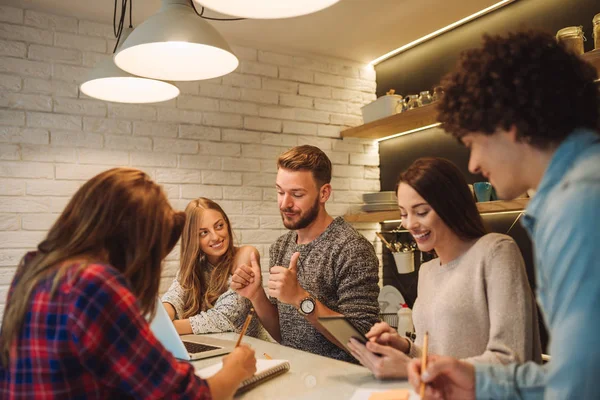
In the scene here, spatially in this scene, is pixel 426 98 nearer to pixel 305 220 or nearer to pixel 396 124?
pixel 396 124

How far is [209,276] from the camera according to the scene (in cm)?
265

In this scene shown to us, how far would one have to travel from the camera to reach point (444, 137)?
3.46m

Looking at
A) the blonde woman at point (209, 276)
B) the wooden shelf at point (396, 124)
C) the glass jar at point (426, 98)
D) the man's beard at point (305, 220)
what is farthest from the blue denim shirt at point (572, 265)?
the glass jar at point (426, 98)

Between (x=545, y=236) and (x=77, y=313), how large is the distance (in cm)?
77

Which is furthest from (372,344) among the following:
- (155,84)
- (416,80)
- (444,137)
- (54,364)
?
(416,80)

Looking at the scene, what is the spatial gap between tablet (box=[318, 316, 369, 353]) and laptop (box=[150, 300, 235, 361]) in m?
0.46

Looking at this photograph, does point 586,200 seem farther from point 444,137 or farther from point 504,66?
point 444,137

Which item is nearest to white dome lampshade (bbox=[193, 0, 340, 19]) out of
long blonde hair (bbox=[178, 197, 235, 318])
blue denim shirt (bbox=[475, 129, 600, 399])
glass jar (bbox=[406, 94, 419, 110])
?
blue denim shirt (bbox=[475, 129, 600, 399])

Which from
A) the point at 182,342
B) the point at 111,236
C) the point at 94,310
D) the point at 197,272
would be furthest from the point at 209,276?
the point at 94,310

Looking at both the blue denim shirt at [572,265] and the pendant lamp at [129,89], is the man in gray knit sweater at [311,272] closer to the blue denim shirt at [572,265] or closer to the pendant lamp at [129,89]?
the pendant lamp at [129,89]

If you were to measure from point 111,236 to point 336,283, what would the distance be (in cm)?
119

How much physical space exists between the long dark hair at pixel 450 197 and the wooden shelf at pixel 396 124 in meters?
1.34

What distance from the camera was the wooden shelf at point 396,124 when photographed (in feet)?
10.4

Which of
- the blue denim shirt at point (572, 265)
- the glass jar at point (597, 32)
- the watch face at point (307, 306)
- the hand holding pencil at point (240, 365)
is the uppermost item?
the glass jar at point (597, 32)
